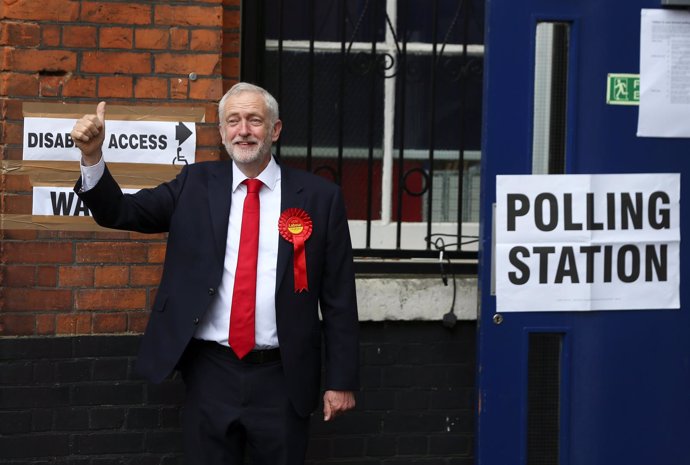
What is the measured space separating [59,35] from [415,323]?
2.12 meters

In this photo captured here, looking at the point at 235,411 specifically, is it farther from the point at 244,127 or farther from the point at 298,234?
the point at 244,127

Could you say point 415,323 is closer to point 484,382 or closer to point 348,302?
point 484,382

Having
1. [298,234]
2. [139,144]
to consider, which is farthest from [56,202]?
[298,234]

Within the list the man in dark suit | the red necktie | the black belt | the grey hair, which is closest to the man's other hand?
the man in dark suit

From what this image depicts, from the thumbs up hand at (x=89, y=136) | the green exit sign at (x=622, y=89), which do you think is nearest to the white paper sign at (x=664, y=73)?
the green exit sign at (x=622, y=89)

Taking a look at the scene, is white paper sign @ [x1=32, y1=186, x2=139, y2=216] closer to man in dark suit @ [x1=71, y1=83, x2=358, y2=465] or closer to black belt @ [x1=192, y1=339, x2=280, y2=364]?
man in dark suit @ [x1=71, y1=83, x2=358, y2=465]

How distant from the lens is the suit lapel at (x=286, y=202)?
12.3 ft

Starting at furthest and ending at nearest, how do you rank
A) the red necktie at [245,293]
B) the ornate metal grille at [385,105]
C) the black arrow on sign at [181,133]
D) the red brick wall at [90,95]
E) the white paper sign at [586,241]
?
the ornate metal grille at [385,105], the black arrow on sign at [181,133], the red brick wall at [90,95], the white paper sign at [586,241], the red necktie at [245,293]

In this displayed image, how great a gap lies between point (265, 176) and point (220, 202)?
0.20m

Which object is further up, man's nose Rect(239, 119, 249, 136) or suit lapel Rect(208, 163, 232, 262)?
man's nose Rect(239, 119, 249, 136)

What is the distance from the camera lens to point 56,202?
4.59 meters

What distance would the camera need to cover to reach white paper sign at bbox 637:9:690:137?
14.6 ft

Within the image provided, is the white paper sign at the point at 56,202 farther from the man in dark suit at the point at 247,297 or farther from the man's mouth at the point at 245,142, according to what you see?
the man's mouth at the point at 245,142

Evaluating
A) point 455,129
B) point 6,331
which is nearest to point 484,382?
point 455,129
